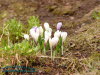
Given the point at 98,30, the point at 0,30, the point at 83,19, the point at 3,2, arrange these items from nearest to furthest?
1. the point at 98,30
2. the point at 0,30
3. the point at 83,19
4. the point at 3,2

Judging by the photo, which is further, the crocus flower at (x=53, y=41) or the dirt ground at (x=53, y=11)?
the dirt ground at (x=53, y=11)

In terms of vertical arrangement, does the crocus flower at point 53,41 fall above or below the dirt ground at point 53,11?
below

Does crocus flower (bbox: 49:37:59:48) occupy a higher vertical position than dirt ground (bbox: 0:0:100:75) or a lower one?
lower

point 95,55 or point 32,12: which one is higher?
point 32,12

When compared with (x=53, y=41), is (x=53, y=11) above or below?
above

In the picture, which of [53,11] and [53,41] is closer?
[53,41]

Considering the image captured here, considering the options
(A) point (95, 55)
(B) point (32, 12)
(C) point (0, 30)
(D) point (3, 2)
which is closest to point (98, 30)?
(A) point (95, 55)

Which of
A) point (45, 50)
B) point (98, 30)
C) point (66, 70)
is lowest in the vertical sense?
point (66, 70)

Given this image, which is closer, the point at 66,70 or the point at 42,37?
the point at 66,70

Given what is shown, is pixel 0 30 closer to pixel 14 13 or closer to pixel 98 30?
pixel 14 13

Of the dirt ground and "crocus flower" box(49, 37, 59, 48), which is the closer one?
"crocus flower" box(49, 37, 59, 48)

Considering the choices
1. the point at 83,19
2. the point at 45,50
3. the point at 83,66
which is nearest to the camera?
the point at 83,66
